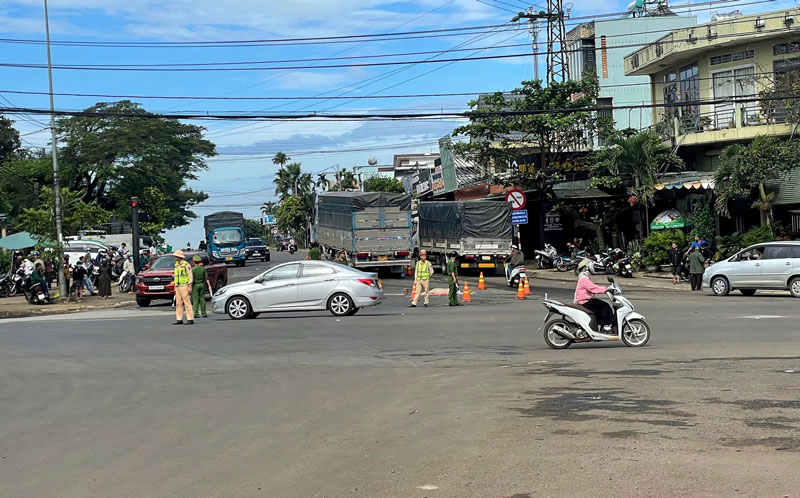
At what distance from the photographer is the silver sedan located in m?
23.1

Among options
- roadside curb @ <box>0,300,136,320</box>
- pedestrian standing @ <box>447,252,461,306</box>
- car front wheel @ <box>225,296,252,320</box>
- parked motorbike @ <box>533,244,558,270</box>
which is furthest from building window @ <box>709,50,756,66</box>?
roadside curb @ <box>0,300,136,320</box>

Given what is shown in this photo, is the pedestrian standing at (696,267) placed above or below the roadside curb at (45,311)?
above

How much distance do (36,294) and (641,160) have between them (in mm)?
23606

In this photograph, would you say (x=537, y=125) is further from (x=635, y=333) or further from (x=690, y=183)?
(x=635, y=333)

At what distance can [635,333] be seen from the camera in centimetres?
1562

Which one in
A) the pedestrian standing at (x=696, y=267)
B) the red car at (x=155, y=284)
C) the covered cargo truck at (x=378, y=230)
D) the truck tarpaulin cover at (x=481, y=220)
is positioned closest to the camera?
the pedestrian standing at (x=696, y=267)

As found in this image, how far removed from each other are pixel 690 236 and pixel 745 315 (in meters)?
15.7

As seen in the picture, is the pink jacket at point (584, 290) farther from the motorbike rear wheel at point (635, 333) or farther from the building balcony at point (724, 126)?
the building balcony at point (724, 126)

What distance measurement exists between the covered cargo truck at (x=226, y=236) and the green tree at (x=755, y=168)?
34.1m

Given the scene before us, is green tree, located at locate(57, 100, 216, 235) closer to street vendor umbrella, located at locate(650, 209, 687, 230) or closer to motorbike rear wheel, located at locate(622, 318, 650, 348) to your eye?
street vendor umbrella, located at locate(650, 209, 687, 230)

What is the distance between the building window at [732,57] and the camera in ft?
123

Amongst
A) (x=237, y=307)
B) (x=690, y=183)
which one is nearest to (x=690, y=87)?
(x=690, y=183)

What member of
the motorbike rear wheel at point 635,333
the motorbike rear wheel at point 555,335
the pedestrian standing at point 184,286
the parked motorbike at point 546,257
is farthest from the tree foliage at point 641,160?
the motorbike rear wheel at point 555,335

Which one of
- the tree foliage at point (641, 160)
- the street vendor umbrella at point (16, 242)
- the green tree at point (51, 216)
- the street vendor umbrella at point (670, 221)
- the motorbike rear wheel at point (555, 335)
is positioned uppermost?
the tree foliage at point (641, 160)
